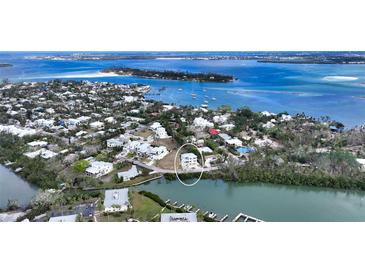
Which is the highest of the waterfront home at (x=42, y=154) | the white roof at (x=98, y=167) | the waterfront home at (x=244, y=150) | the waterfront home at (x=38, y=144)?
the waterfront home at (x=38, y=144)

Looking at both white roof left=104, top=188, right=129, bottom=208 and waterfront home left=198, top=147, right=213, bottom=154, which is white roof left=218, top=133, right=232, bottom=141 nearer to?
waterfront home left=198, top=147, right=213, bottom=154

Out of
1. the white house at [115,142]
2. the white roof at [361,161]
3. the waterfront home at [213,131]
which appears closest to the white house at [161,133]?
the white house at [115,142]

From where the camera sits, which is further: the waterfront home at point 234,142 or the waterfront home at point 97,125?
the waterfront home at point 97,125

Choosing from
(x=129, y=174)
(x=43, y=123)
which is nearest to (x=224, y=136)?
(x=129, y=174)

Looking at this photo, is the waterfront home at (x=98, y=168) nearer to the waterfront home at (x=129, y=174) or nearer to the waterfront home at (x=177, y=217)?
the waterfront home at (x=129, y=174)

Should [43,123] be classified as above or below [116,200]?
above

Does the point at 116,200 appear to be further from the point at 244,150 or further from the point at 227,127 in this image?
the point at 227,127
